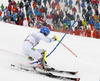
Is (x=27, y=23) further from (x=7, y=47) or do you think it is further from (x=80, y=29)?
(x=7, y=47)

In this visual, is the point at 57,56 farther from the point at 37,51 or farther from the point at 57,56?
the point at 37,51

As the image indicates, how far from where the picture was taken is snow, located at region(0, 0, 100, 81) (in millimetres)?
4723

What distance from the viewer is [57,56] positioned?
24.5ft

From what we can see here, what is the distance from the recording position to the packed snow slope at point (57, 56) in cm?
472

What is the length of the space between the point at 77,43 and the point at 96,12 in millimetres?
2259

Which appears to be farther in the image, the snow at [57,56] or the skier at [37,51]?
the skier at [37,51]

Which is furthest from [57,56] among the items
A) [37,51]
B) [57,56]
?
[37,51]

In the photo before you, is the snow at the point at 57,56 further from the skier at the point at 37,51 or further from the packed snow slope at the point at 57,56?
the skier at the point at 37,51

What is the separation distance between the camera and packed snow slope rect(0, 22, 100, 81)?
4.72m

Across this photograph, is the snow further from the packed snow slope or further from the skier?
the skier

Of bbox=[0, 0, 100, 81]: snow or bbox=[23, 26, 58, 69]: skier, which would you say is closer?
bbox=[0, 0, 100, 81]: snow

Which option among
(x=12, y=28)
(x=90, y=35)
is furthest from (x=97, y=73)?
(x=12, y=28)

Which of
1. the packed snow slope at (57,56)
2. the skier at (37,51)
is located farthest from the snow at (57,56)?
the skier at (37,51)

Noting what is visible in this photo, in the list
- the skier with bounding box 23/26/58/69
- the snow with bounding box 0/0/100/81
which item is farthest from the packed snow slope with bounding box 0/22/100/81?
the skier with bounding box 23/26/58/69
